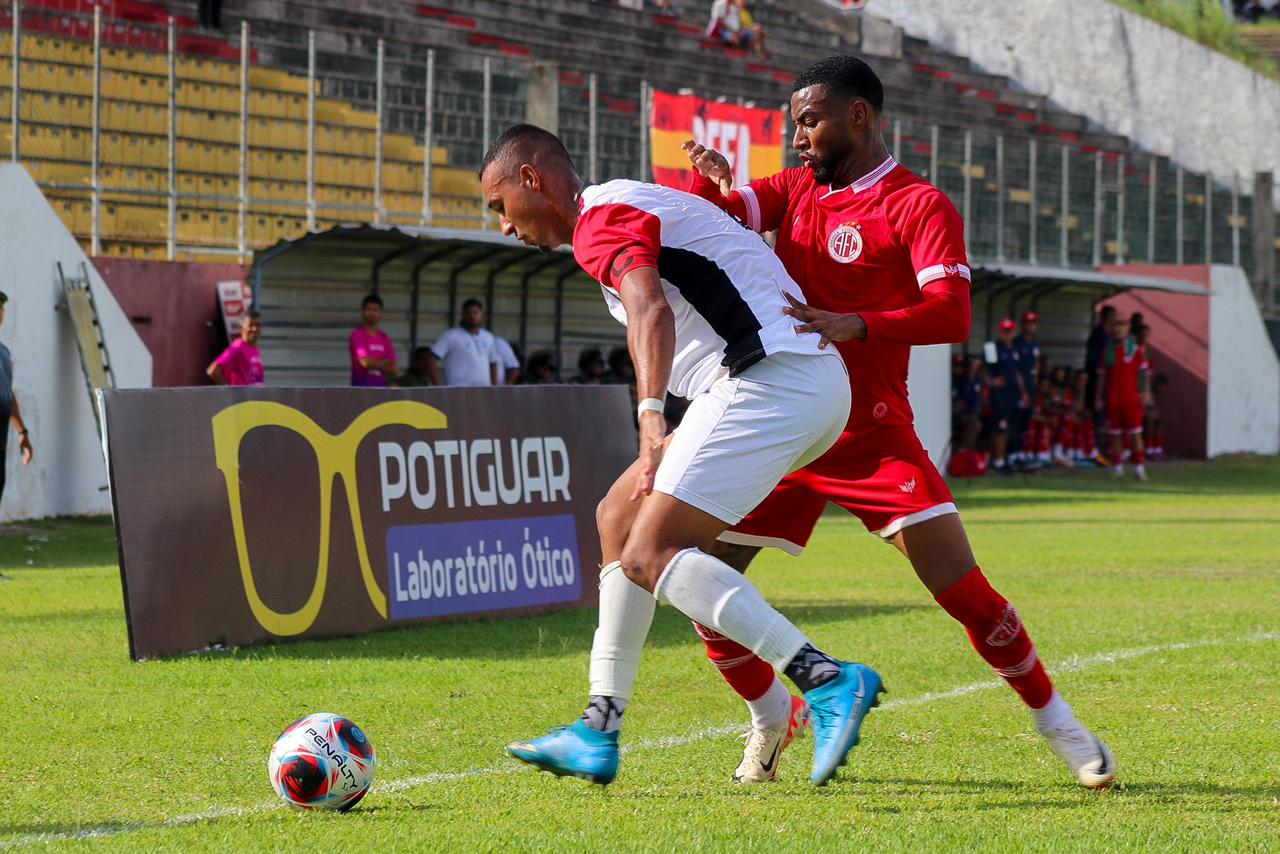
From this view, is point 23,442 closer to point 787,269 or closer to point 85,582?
point 85,582

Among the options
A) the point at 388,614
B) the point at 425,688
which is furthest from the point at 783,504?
the point at 388,614

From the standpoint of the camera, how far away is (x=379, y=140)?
747 inches

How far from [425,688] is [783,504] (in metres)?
2.49

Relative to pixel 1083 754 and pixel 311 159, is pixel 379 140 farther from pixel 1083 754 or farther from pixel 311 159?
pixel 1083 754

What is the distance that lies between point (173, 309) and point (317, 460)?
866 cm

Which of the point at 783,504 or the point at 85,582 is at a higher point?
the point at 783,504

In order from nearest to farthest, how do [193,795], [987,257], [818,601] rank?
1. [193,795]
2. [818,601]
3. [987,257]

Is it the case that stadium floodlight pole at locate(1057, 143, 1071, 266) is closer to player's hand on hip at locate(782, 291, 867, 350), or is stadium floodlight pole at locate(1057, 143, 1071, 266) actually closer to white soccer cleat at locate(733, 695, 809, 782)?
white soccer cleat at locate(733, 695, 809, 782)

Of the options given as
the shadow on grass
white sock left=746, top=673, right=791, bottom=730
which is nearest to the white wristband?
white sock left=746, top=673, right=791, bottom=730

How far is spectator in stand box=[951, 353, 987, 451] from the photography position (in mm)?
22531

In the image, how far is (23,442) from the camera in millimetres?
12695

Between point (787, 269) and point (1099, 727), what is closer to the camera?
point (787, 269)

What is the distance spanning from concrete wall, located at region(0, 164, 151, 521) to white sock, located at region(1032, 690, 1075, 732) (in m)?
11.4

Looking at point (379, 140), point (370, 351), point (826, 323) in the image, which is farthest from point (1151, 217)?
point (826, 323)
